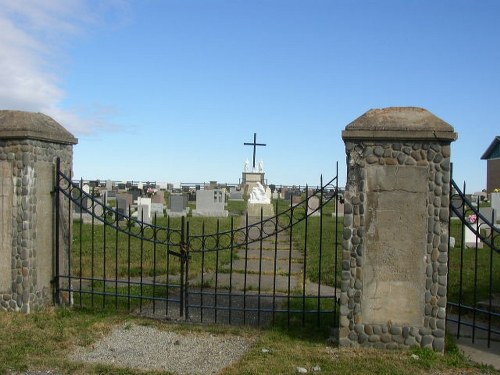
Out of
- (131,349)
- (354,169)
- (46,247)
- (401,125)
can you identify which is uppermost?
(401,125)

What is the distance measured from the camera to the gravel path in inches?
206

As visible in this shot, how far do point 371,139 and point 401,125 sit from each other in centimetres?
34

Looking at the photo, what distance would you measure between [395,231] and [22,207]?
14.7 ft

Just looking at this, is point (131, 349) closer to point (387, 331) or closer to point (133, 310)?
point (133, 310)

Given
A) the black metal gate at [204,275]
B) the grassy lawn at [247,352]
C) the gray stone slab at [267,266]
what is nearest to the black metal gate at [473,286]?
the grassy lawn at [247,352]

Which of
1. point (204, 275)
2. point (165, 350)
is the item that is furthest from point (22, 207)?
point (204, 275)

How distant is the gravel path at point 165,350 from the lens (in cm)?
523

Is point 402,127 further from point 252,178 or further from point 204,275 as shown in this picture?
point 252,178

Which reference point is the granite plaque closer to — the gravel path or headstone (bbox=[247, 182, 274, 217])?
the gravel path

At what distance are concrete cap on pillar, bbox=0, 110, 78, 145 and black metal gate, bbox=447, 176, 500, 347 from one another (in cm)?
492

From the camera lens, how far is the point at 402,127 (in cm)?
559

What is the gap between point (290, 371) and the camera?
501 cm

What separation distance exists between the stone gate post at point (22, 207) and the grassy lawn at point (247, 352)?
A: 0.32 meters

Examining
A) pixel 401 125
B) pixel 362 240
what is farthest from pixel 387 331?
pixel 401 125
